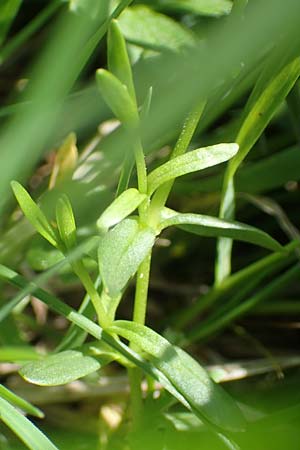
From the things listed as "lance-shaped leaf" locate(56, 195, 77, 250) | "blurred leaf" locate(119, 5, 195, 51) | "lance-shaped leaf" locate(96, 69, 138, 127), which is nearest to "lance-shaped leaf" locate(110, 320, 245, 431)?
"lance-shaped leaf" locate(56, 195, 77, 250)

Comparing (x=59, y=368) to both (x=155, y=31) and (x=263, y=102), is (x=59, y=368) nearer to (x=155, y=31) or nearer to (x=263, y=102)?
(x=263, y=102)

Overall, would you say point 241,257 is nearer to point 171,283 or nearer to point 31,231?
point 171,283

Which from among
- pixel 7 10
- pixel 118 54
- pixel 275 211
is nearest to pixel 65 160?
pixel 7 10

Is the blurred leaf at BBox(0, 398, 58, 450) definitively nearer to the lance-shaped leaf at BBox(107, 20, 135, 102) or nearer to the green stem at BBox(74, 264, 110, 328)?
the green stem at BBox(74, 264, 110, 328)

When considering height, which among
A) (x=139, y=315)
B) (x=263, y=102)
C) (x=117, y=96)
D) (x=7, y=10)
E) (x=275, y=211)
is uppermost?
(x=7, y=10)

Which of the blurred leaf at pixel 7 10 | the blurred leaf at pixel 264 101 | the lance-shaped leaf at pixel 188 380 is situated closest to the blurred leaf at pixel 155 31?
the blurred leaf at pixel 7 10

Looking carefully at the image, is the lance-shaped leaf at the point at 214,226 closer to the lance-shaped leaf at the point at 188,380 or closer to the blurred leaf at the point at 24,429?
the lance-shaped leaf at the point at 188,380
